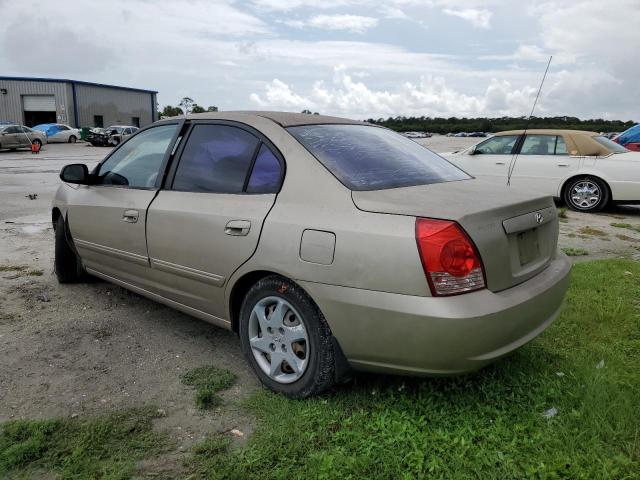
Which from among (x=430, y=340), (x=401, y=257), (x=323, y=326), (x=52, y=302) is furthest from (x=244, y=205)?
(x=52, y=302)

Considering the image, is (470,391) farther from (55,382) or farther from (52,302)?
(52,302)

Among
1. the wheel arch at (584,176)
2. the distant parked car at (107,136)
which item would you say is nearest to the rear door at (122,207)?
the wheel arch at (584,176)

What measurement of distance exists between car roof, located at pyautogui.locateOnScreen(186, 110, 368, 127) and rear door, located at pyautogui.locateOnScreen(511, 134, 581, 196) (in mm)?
6951

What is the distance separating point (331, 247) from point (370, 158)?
2.70 feet

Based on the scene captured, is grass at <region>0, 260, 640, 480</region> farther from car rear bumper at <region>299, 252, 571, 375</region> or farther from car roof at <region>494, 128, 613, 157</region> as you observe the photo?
car roof at <region>494, 128, 613, 157</region>

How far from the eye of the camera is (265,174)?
10.4 ft

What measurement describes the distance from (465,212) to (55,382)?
2.55 meters

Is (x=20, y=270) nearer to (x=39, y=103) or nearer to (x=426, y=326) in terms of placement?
(x=426, y=326)

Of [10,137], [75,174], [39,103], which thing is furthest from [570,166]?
[39,103]

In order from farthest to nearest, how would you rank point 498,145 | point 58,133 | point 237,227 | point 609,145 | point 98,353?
point 58,133
point 498,145
point 609,145
point 98,353
point 237,227

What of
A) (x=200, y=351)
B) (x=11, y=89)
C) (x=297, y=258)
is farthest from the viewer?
(x=11, y=89)

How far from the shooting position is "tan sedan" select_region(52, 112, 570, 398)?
2498mm

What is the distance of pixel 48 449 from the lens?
2.57 metres

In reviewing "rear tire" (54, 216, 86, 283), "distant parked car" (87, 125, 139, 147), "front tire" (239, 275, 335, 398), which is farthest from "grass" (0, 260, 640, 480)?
"distant parked car" (87, 125, 139, 147)
